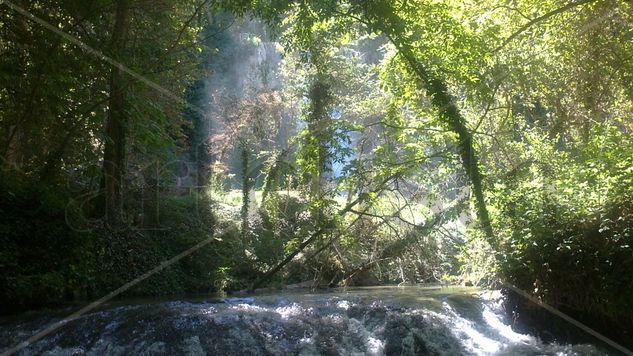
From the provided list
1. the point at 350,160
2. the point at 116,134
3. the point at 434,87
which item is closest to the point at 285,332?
the point at 350,160

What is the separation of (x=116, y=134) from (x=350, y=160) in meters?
4.81

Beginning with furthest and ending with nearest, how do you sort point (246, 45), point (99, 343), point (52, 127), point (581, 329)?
1. point (246, 45)
2. point (52, 127)
3. point (581, 329)
4. point (99, 343)

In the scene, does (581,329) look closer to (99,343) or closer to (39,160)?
(99,343)

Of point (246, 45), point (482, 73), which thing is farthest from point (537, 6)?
point (246, 45)

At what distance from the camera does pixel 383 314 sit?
7137 millimetres

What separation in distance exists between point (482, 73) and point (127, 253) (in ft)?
27.0

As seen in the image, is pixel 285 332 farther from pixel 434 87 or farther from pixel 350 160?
pixel 434 87

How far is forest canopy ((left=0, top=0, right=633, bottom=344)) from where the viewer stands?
743 centimetres

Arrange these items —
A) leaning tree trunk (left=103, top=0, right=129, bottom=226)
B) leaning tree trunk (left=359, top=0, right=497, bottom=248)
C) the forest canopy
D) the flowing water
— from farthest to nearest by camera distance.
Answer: leaning tree trunk (left=359, top=0, right=497, bottom=248) → leaning tree trunk (left=103, top=0, right=129, bottom=226) → the forest canopy → the flowing water

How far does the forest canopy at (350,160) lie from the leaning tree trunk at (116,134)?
1.7 inches

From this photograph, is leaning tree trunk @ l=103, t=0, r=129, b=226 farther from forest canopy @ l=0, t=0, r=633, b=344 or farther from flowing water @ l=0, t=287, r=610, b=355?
flowing water @ l=0, t=287, r=610, b=355

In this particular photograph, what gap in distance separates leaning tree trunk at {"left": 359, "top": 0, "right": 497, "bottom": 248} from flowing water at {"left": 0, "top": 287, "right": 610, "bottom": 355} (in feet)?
11.1

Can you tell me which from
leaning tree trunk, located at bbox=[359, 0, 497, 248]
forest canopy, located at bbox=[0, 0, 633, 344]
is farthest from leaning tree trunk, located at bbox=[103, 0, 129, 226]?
leaning tree trunk, located at bbox=[359, 0, 497, 248]

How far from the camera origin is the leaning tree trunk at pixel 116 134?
10.0m
